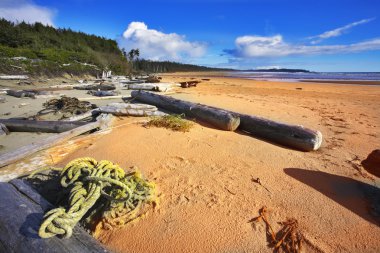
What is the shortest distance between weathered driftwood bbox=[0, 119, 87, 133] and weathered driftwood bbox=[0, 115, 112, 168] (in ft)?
0.90

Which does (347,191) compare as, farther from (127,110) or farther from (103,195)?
(127,110)

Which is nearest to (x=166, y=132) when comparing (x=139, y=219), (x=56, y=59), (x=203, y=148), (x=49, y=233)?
(x=203, y=148)

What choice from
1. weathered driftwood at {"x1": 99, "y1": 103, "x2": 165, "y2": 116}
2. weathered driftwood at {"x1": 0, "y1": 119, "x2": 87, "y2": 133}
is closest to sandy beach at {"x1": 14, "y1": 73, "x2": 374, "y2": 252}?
weathered driftwood at {"x1": 0, "y1": 119, "x2": 87, "y2": 133}

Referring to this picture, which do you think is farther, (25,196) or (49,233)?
(25,196)

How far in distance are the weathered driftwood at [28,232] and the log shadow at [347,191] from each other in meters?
2.68

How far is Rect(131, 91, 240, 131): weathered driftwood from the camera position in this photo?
5293 millimetres

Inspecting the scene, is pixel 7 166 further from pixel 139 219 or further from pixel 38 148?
pixel 139 219

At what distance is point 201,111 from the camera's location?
6.09 m

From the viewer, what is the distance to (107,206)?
8.24 ft

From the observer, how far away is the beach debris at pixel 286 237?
86.5 inches

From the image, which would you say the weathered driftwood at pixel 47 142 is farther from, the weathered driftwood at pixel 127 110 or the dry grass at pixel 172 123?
the dry grass at pixel 172 123

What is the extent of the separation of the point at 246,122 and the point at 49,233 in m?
4.27

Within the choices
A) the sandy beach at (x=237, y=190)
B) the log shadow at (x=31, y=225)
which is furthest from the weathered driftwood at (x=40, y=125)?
the log shadow at (x=31, y=225)

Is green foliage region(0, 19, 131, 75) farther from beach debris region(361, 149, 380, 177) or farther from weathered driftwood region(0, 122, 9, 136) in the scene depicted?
beach debris region(361, 149, 380, 177)
